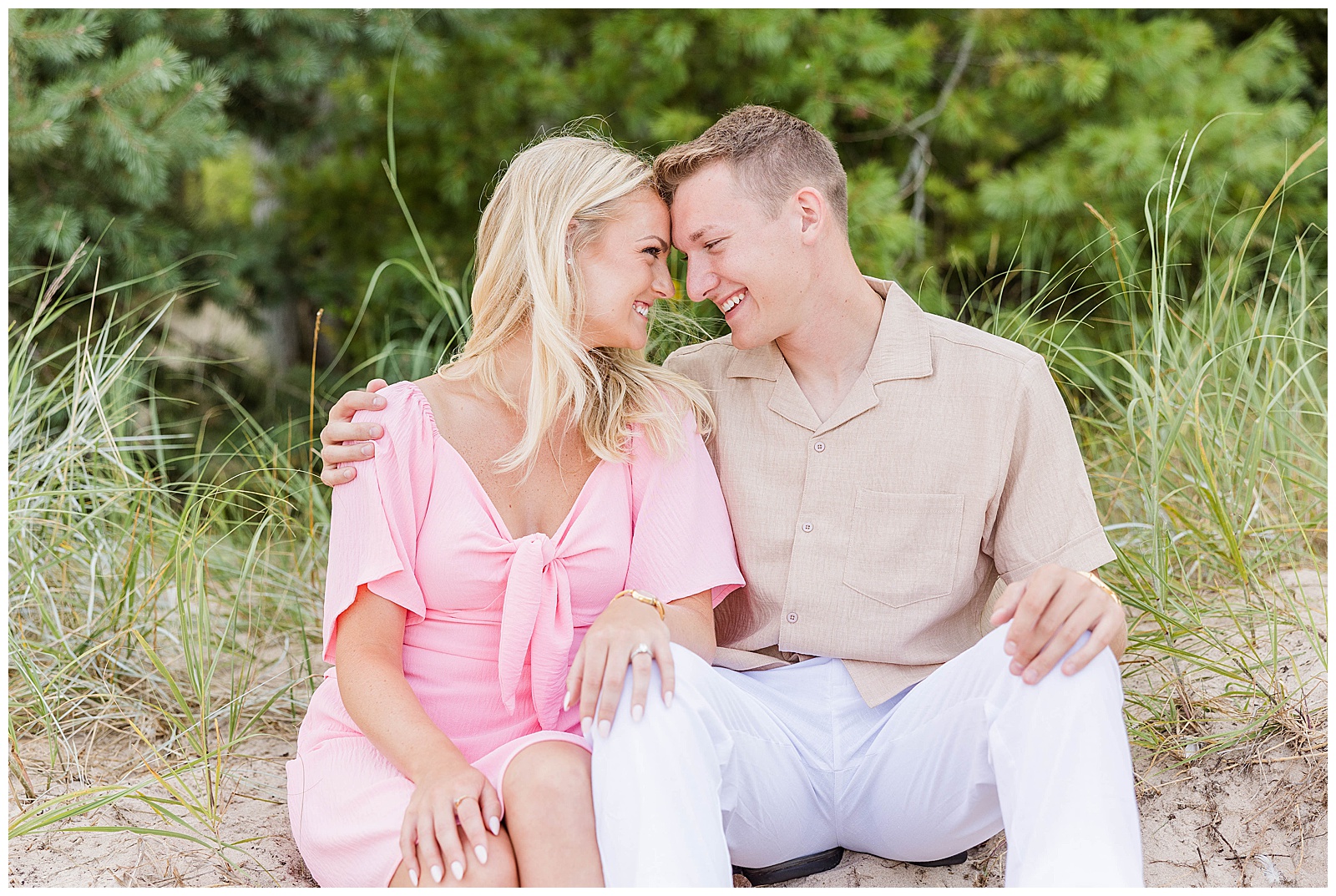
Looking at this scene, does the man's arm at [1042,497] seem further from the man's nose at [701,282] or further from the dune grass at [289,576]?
the man's nose at [701,282]

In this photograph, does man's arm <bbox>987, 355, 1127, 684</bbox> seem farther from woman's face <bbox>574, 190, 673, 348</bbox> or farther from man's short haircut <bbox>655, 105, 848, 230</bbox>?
woman's face <bbox>574, 190, 673, 348</bbox>

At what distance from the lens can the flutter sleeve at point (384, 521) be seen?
1.90 metres

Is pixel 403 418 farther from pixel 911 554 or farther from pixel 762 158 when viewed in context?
pixel 911 554

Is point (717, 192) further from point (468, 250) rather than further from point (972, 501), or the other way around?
point (468, 250)

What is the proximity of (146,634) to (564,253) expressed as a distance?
5.07ft

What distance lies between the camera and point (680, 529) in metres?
2.07

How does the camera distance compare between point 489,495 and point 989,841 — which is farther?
point 989,841

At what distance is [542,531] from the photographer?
2115mm

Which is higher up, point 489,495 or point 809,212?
point 809,212

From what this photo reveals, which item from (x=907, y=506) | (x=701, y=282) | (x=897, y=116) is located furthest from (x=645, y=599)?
(x=897, y=116)

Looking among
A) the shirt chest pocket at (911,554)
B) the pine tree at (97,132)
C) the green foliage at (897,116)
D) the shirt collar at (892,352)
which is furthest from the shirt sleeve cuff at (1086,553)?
the pine tree at (97,132)

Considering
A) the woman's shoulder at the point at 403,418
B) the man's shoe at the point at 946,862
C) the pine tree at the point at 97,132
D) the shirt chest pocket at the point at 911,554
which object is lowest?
the man's shoe at the point at 946,862

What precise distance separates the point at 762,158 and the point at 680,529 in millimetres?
779

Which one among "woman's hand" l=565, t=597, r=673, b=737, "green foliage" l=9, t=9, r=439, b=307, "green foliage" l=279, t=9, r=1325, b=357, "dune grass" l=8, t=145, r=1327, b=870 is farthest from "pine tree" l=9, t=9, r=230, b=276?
"woman's hand" l=565, t=597, r=673, b=737
